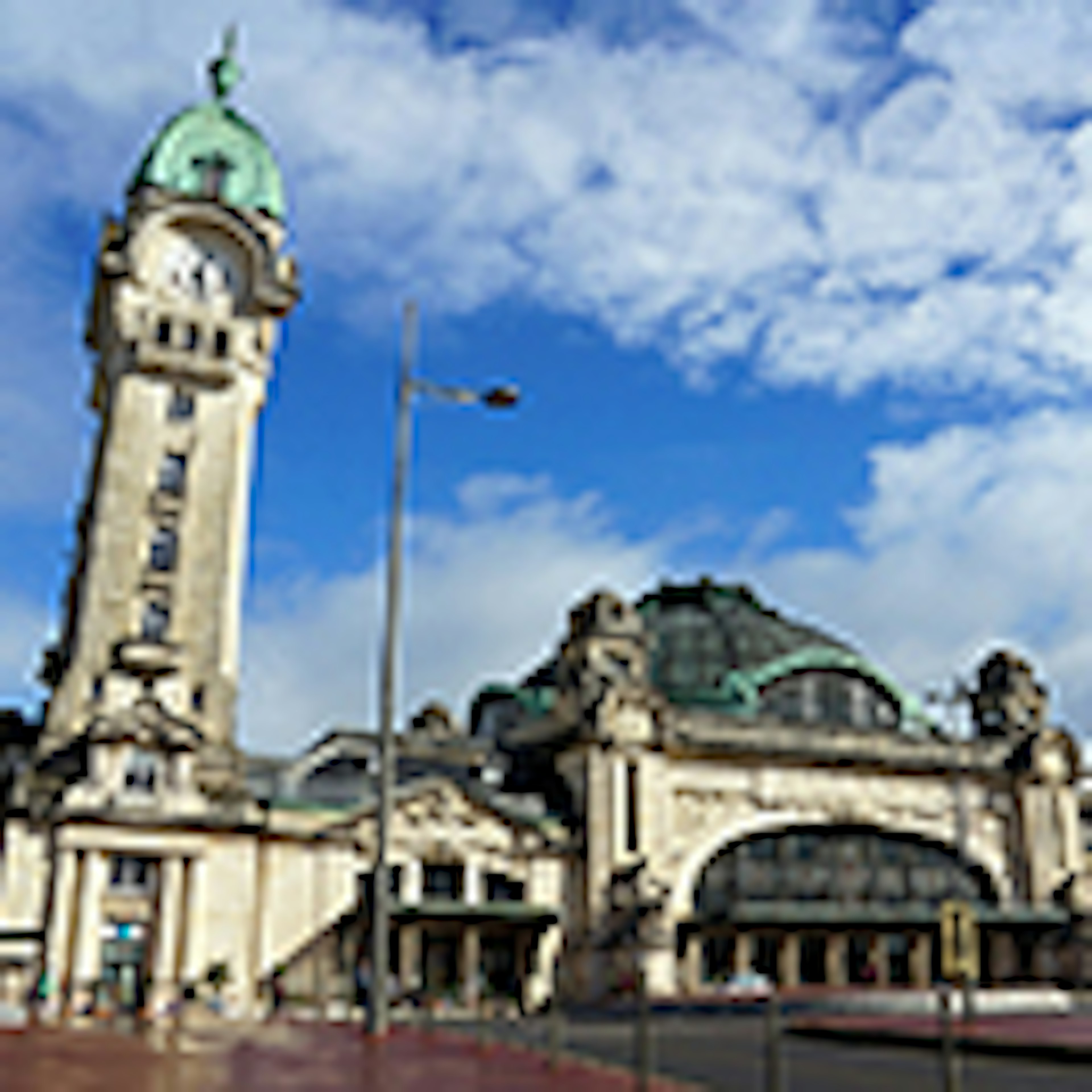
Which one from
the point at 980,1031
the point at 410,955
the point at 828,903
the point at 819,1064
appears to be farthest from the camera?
the point at 828,903

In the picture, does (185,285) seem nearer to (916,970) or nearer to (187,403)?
(187,403)

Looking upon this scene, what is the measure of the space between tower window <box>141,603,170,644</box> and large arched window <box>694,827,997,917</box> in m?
26.8

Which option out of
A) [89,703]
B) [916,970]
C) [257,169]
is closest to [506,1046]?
[89,703]

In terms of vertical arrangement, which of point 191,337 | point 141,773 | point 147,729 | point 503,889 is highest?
point 191,337

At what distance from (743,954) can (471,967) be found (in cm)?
1279

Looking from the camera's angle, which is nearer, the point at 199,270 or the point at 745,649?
the point at 199,270

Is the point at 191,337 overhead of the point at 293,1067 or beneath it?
overhead

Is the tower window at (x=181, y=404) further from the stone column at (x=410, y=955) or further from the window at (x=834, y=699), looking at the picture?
the window at (x=834, y=699)

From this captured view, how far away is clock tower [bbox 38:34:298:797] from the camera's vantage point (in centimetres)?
5100

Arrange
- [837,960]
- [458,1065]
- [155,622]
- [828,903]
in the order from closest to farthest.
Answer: [458,1065]
[155,622]
[837,960]
[828,903]

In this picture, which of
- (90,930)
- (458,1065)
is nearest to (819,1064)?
(458,1065)

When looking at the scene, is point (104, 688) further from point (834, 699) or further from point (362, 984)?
point (834, 699)

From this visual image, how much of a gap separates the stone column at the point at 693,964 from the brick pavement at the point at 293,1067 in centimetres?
2950

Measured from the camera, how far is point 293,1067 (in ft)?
59.4
